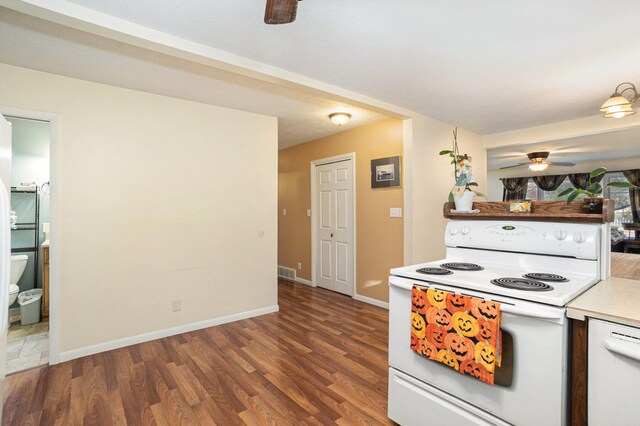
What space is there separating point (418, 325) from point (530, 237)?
0.89 meters

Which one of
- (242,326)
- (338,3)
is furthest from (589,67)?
(242,326)

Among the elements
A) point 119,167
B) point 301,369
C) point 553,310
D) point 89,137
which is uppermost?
point 89,137

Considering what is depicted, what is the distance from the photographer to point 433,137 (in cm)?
384

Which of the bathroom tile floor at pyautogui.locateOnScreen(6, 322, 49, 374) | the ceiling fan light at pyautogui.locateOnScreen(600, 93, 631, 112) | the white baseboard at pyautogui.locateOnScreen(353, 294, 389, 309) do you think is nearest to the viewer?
the ceiling fan light at pyautogui.locateOnScreen(600, 93, 631, 112)

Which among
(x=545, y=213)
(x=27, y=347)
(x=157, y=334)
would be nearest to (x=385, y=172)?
(x=545, y=213)

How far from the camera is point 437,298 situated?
154 cm

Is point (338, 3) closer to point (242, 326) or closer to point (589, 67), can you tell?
point (589, 67)

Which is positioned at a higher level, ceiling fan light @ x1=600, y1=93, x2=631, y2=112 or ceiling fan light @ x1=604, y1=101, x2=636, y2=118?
ceiling fan light @ x1=600, y1=93, x2=631, y2=112

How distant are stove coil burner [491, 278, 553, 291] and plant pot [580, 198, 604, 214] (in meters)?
0.56

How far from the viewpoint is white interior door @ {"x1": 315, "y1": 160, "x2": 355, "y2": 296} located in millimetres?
4562

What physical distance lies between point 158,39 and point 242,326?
106 inches

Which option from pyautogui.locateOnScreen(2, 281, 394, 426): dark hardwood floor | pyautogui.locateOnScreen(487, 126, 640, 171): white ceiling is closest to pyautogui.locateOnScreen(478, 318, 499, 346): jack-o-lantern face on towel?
pyautogui.locateOnScreen(2, 281, 394, 426): dark hardwood floor

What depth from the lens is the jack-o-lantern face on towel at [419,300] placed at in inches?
62.7

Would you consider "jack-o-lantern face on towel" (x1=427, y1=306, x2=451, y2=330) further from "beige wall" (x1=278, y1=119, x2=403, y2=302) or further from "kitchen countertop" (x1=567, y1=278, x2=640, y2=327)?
"beige wall" (x1=278, y1=119, x2=403, y2=302)
